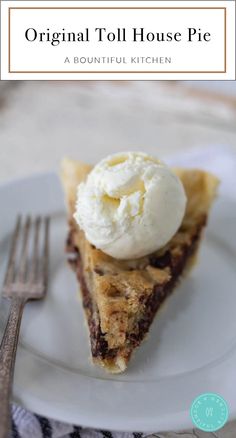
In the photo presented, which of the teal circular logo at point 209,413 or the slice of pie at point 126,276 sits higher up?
the slice of pie at point 126,276

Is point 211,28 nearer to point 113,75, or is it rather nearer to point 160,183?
point 113,75

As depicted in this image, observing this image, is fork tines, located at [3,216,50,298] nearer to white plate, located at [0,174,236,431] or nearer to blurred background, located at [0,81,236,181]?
white plate, located at [0,174,236,431]

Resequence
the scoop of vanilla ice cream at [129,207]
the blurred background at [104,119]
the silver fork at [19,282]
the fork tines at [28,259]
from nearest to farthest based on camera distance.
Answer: the silver fork at [19,282]
the scoop of vanilla ice cream at [129,207]
the fork tines at [28,259]
the blurred background at [104,119]

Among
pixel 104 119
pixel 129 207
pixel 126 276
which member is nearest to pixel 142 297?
pixel 126 276

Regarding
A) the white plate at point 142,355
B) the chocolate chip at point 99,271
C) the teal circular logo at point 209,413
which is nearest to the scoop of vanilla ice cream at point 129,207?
the chocolate chip at point 99,271

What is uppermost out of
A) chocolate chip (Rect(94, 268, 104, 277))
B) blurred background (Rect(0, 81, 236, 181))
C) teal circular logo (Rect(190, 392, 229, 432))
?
blurred background (Rect(0, 81, 236, 181))

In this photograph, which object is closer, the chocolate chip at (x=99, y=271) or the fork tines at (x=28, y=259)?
the chocolate chip at (x=99, y=271)

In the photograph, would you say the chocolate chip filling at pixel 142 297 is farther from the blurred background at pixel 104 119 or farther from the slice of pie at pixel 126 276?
the blurred background at pixel 104 119

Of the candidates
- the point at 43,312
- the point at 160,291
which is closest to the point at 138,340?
the point at 160,291

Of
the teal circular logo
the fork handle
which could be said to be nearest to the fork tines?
the fork handle
